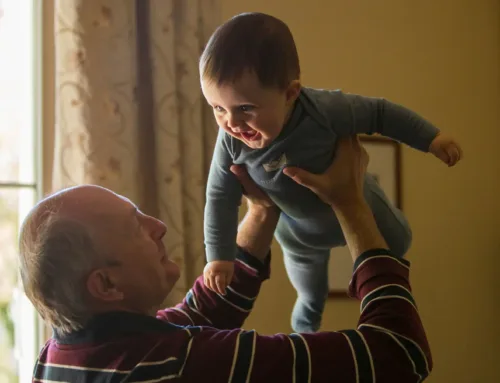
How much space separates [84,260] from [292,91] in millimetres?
476

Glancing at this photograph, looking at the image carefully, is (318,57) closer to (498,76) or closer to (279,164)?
(498,76)

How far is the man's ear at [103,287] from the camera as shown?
2.95 feet

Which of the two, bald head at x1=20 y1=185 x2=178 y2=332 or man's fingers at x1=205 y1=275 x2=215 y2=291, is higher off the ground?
bald head at x1=20 y1=185 x2=178 y2=332

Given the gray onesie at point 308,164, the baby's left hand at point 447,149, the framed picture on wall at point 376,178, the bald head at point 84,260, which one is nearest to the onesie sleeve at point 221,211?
the gray onesie at point 308,164

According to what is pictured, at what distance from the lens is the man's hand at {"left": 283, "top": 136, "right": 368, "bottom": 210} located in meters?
1.05

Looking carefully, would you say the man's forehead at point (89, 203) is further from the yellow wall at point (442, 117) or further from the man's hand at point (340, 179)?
the yellow wall at point (442, 117)

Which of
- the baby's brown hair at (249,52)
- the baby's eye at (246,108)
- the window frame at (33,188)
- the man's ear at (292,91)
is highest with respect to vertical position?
the baby's brown hair at (249,52)

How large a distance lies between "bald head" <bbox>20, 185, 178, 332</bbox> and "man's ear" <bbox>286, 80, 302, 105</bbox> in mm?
362

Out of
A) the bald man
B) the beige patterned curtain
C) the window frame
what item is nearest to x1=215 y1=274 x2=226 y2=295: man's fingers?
the bald man

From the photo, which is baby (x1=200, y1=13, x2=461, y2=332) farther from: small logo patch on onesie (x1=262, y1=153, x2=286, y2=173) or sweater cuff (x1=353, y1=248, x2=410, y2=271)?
sweater cuff (x1=353, y1=248, x2=410, y2=271)

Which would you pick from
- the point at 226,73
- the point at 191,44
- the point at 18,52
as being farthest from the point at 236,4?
the point at 226,73

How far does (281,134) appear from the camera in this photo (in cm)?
110

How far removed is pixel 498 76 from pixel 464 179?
0.55 meters

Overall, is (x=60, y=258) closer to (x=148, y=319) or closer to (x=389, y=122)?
(x=148, y=319)
